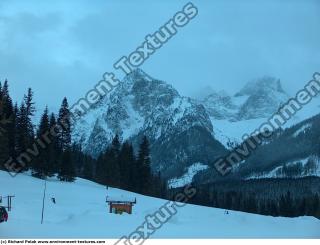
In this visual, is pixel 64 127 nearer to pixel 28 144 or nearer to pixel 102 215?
pixel 28 144

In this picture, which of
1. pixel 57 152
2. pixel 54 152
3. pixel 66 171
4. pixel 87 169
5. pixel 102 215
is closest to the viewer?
pixel 102 215

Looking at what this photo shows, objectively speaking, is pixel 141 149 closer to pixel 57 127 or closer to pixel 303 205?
pixel 57 127

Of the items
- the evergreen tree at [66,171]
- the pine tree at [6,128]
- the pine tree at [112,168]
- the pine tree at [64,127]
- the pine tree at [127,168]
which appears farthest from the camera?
the pine tree at [127,168]

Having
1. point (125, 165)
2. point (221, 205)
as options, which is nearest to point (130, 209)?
point (125, 165)

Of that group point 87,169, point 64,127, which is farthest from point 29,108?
point 87,169

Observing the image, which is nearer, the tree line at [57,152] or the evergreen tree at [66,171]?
the tree line at [57,152]

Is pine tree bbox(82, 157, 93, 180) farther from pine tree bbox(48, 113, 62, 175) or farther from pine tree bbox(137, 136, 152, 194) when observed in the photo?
pine tree bbox(48, 113, 62, 175)

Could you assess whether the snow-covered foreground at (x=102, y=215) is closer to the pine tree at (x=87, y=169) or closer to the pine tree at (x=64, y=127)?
the pine tree at (x=64, y=127)

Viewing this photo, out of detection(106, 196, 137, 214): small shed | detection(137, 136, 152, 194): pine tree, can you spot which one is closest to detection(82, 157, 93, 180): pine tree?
detection(137, 136, 152, 194): pine tree

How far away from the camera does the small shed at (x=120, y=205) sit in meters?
46.5

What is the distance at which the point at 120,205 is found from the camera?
1855 inches

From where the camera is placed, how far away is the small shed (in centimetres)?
4653

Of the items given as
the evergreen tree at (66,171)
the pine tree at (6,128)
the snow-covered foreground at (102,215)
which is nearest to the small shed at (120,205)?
the snow-covered foreground at (102,215)

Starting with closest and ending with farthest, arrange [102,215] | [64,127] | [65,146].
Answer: [102,215] < [64,127] < [65,146]
